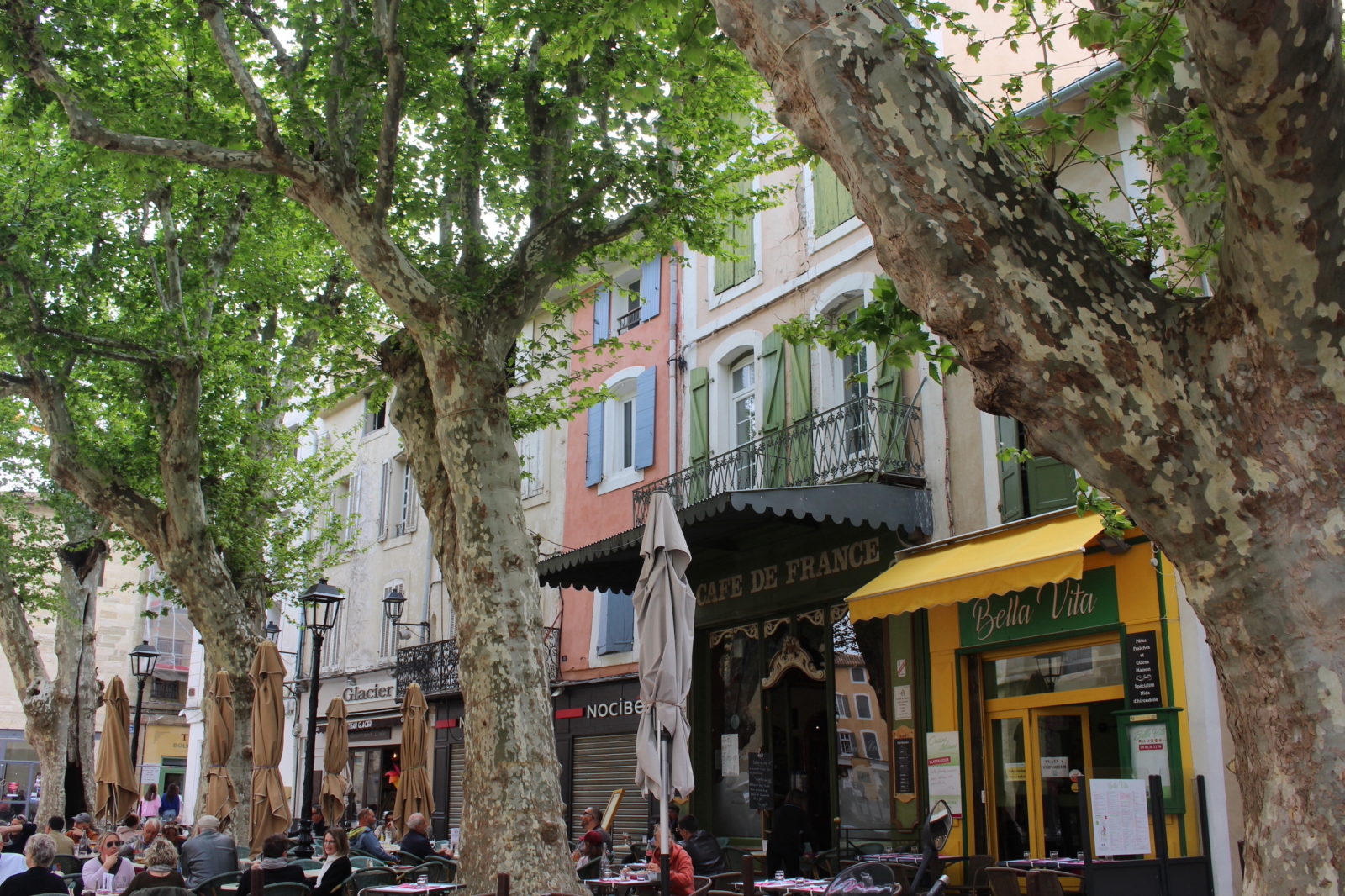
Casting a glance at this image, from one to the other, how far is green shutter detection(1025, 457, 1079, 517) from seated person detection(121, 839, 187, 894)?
8291mm

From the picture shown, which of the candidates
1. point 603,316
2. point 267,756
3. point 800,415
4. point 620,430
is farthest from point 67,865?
point 603,316

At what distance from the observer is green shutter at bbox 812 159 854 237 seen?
15727 millimetres

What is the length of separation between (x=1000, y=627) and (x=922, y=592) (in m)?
1.06

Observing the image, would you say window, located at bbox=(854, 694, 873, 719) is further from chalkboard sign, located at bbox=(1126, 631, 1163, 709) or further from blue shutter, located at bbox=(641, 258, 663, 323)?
blue shutter, located at bbox=(641, 258, 663, 323)

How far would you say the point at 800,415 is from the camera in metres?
15.5

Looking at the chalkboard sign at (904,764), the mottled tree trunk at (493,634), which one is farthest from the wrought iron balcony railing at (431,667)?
the mottled tree trunk at (493,634)

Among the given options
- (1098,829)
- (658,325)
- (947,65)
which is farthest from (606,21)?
(658,325)

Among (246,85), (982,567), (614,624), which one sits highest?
(246,85)

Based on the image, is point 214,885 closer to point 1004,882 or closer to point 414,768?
point 414,768

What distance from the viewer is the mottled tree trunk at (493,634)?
9867 mm

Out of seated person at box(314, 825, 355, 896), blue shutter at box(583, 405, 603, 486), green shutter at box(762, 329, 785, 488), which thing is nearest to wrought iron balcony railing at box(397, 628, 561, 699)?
blue shutter at box(583, 405, 603, 486)

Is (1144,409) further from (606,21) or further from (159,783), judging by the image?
(159,783)

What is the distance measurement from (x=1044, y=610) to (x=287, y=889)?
7389 millimetres

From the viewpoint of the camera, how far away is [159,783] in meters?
43.5
